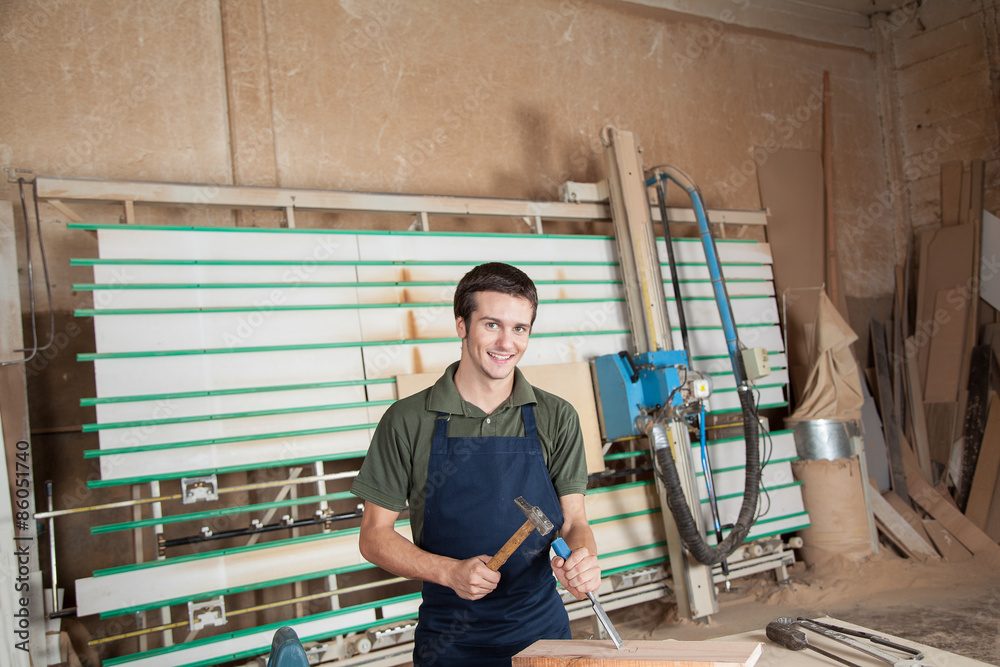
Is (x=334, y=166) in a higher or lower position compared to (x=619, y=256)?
higher

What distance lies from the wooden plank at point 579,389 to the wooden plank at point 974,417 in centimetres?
288

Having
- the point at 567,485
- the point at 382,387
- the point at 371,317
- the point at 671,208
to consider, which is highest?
the point at 671,208

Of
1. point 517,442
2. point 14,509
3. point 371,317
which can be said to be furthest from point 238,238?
point 517,442

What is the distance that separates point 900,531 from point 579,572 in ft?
12.1

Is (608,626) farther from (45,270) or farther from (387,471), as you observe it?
(45,270)

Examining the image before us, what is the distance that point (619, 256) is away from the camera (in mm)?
3738

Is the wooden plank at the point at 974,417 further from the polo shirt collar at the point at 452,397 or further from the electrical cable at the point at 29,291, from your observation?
the electrical cable at the point at 29,291

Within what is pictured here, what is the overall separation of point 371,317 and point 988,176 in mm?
4736

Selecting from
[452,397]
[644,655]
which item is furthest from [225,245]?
[644,655]

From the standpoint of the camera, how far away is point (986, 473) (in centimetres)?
443

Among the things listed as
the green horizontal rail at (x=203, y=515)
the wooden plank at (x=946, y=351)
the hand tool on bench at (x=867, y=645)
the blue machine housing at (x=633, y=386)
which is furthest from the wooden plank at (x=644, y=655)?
the wooden plank at (x=946, y=351)

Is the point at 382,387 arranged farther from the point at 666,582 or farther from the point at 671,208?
the point at 671,208

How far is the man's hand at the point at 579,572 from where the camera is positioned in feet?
4.77

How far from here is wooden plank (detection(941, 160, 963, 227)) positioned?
5.10m
